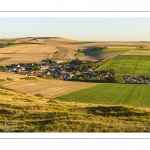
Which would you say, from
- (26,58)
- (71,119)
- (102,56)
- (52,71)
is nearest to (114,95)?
(52,71)

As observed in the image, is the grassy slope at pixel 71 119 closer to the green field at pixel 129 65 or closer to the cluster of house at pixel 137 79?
the cluster of house at pixel 137 79

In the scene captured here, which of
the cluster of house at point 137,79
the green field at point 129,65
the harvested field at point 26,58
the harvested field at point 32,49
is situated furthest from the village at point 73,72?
the harvested field at point 32,49

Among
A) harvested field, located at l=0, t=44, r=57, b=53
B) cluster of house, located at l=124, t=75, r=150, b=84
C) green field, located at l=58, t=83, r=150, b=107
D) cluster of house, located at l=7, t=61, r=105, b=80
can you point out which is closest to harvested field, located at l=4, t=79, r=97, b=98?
green field, located at l=58, t=83, r=150, b=107

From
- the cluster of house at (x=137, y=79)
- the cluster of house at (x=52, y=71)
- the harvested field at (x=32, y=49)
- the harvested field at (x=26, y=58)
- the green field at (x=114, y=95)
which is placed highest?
the harvested field at (x=32, y=49)

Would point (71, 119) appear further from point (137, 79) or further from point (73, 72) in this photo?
point (137, 79)

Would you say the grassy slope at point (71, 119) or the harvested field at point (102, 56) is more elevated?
the harvested field at point (102, 56)

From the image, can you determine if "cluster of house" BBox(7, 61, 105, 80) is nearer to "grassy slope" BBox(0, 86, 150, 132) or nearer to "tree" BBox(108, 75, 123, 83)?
"tree" BBox(108, 75, 123, 83)

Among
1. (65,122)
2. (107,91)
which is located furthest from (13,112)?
(107,91)
